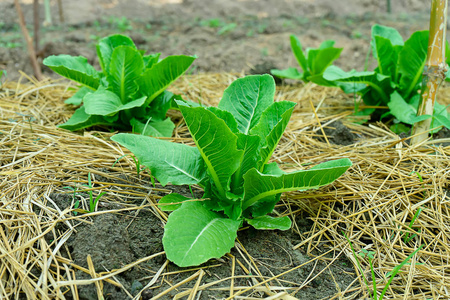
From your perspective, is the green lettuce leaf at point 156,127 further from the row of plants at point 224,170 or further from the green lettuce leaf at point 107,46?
the green lettuce leaf at point 107,46

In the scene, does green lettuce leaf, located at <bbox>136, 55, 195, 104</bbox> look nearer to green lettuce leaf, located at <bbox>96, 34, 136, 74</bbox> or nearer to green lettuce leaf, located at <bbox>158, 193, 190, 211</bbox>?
green lettuce leaf, located at <bbox>96, 34, 136, 74</bbox>

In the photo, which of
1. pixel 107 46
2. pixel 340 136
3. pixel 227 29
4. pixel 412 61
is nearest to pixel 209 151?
pixel 340 136

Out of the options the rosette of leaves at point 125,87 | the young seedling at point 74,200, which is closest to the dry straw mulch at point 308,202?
the young seedling at point 74,200

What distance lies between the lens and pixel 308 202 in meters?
1.64

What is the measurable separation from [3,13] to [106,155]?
604 cm

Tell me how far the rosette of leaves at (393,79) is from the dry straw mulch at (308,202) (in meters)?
0.17

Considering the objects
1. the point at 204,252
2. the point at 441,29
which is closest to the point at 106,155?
the point at 204,252

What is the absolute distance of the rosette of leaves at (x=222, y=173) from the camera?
1263 millimetres

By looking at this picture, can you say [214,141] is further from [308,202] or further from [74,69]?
[74,69]

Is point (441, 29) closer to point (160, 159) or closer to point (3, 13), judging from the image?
point (160, 159)

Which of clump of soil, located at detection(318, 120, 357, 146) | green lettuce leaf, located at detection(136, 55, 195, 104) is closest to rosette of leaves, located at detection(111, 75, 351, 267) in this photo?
green lettuce leaf, located at detection(136, 55, 195, 104)

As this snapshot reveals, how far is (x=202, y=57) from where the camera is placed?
380 centimetres

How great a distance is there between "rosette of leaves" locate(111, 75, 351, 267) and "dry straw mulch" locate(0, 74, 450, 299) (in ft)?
0.42

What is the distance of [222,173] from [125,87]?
1.04 m
